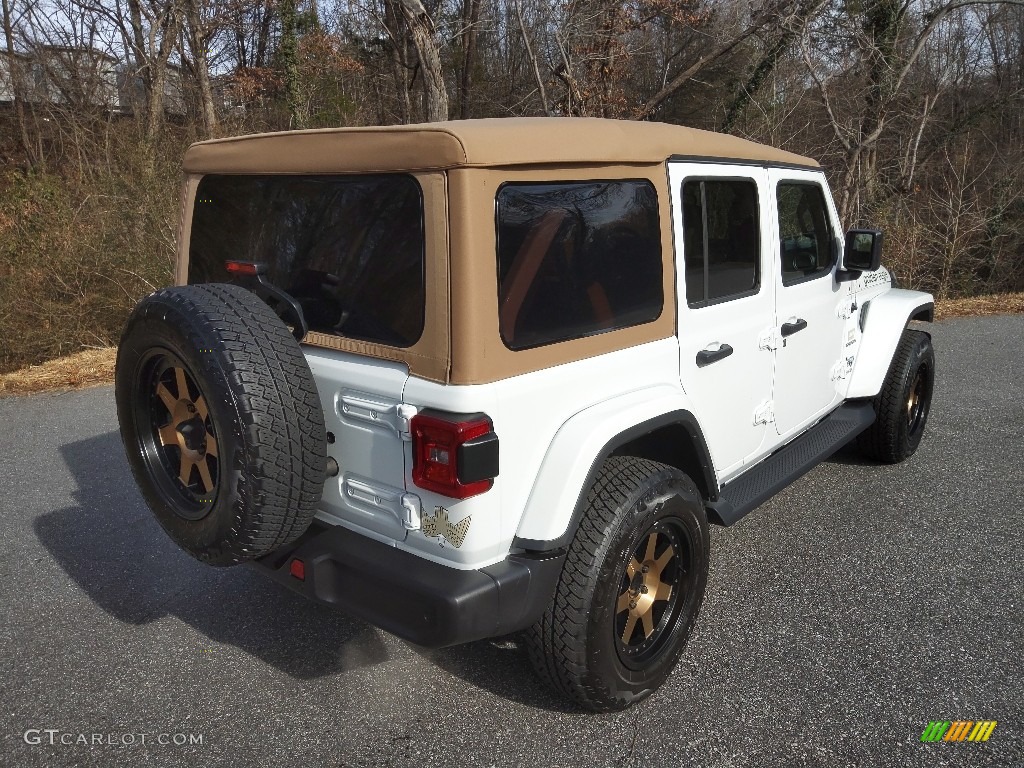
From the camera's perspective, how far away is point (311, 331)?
260 cm

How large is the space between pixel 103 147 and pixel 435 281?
1175 cm

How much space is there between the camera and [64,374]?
306 inches

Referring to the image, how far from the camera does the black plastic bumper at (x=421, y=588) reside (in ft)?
7.22

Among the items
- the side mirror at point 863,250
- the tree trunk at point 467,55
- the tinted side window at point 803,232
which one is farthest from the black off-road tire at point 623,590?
the tree trunk at point 467,55

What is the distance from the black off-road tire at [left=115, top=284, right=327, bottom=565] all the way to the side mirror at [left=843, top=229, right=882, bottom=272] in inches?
116

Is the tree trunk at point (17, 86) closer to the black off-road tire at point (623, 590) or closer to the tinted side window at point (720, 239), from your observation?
the tinted side window at point (720, 239)

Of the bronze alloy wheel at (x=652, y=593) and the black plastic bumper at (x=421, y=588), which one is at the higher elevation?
the black plastic bumper at (x=421, y=588)

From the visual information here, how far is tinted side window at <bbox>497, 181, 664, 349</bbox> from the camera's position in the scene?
7.57 ft

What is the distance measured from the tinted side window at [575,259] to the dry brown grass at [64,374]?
21.1ft

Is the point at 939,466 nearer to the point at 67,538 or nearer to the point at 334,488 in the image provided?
the point at 334,488

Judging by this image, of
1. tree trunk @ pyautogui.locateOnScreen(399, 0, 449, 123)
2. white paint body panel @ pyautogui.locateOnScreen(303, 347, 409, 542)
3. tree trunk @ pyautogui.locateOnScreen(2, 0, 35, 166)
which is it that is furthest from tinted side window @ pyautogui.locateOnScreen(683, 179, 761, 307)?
tree trunk @ pyautogui.locateOnScreen(2, 0, 35, 166)

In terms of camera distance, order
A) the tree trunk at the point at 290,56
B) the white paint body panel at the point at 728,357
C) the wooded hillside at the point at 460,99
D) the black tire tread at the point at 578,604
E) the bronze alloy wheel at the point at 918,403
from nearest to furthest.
Result: the black tire tread at the point at 578,604
the white paint body panel at the point at 728,357
the bronze alloy wheel at the point at 918,403
the wooded hillside at the point at 460,99
the tree trunk at the point at 290,56

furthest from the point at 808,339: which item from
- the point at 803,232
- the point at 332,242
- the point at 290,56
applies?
the point at 290,56

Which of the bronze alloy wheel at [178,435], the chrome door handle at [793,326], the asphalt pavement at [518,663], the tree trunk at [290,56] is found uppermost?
the tree trunk at [290,56]
